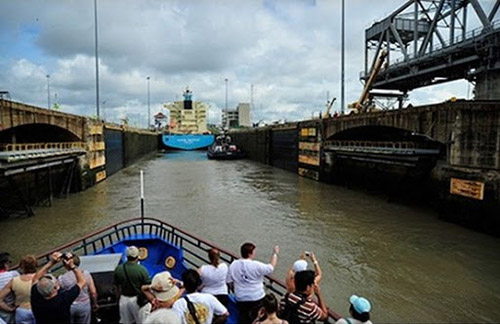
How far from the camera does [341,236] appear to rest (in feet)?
43.4

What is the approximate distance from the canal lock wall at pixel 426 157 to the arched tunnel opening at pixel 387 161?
0.04 m

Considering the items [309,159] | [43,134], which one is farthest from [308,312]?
[309,159]

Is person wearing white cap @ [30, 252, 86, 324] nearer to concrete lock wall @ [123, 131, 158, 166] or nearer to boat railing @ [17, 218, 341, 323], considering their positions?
boat railing @ [17, 218, 341, 323]

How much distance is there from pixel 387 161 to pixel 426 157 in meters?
2.66

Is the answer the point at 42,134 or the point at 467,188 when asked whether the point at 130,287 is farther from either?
the point at 42,134

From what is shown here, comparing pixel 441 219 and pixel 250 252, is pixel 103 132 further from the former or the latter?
pixel 250 252

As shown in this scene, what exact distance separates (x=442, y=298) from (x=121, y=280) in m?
7.27

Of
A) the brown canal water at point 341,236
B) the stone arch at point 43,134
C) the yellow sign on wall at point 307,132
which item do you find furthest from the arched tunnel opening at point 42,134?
the yellow sign on wall at point 307,132

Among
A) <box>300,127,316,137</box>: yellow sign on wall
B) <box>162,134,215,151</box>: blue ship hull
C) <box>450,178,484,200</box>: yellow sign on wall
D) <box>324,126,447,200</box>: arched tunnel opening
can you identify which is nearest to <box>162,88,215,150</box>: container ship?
<box>162,134,215,151</box>: blue ship hull

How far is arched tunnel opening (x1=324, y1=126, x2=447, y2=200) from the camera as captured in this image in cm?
1742

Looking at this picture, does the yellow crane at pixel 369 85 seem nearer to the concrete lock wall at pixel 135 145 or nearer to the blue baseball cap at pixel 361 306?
the concrete lock wall at pixel 135 145

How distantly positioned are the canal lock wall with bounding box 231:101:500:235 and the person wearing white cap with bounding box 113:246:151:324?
1273 cm

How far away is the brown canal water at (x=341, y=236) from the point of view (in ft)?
27.3

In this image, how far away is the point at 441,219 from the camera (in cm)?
1492
